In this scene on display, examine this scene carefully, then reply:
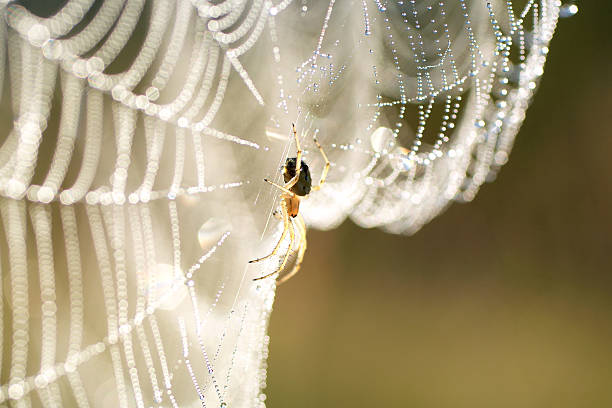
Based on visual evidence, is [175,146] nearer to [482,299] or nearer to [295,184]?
[295,184]

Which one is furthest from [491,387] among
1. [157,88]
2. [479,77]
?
[157,88]

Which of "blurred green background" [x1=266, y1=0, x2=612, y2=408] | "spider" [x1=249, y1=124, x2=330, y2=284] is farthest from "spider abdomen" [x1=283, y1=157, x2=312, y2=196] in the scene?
"blurred green background" [x1=266, y1=0, x2=612, y2=408]

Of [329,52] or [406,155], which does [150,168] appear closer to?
[329,52]

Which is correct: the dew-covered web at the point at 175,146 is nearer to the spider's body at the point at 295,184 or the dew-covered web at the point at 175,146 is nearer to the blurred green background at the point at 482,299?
the spider's body at the point at 295,184

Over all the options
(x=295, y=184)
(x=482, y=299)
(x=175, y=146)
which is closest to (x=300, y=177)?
(x=295, y=184)

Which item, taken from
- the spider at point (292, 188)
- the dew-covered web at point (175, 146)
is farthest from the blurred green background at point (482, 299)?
the spider at point (292, 188)

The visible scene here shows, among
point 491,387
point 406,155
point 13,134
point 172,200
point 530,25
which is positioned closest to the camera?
point 13,134
